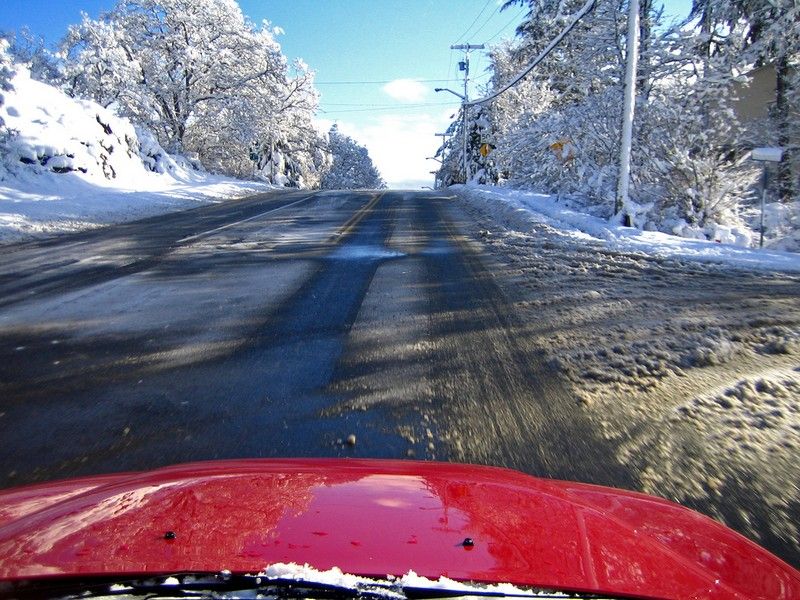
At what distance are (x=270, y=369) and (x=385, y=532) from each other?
3163mm

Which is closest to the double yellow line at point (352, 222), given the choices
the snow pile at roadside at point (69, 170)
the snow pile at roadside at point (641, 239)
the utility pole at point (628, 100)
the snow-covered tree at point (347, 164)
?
→ the snow pile at roadside at point (641, 239)

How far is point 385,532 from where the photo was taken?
5.02 ft

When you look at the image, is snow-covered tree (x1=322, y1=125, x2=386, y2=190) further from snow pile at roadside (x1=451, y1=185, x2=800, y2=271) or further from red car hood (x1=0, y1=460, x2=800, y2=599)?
red car hood (x1=0, y1=460, x2=800, y2=599)

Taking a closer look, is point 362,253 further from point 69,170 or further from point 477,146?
Result: point 477,146

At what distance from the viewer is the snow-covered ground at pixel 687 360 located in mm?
3010

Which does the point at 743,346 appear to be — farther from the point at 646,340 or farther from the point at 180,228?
the point at 180,228

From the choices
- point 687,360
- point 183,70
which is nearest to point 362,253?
point 687,360

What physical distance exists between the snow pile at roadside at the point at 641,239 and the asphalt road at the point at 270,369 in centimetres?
359

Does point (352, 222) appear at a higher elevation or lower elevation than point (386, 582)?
lower

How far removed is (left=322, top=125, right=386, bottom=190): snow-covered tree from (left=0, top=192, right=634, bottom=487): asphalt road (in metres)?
89.1

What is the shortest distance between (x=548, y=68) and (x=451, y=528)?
27982 millimetres

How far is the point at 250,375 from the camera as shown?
4.42 meters

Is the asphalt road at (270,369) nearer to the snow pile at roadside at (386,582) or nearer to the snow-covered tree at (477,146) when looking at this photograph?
the snow pile at roadside at (386,582)

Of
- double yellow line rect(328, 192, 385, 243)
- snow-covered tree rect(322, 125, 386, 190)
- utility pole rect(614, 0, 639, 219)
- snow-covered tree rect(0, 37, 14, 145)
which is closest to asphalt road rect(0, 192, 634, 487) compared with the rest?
double yellow line rect(328, 192, 385, 243)
